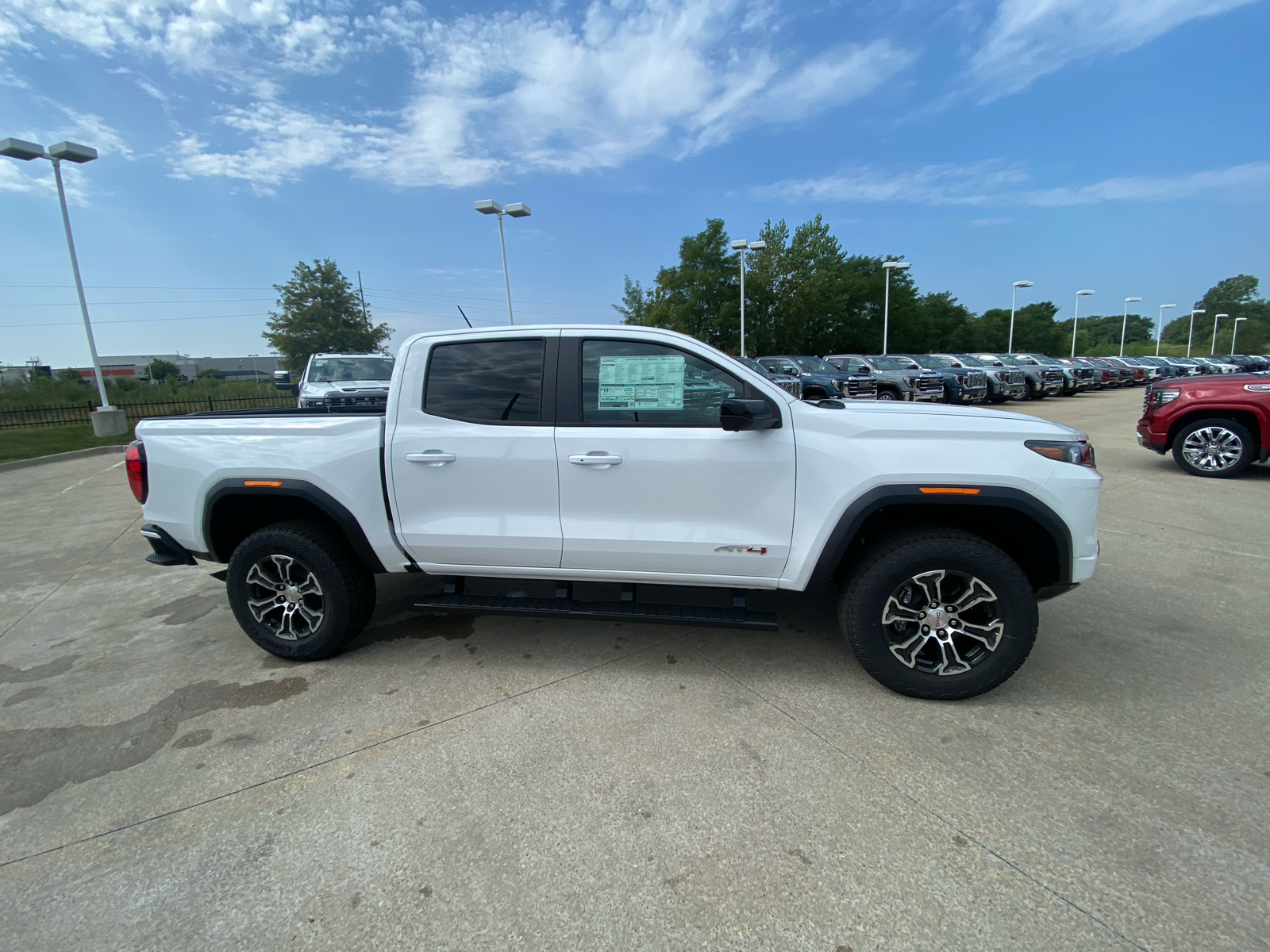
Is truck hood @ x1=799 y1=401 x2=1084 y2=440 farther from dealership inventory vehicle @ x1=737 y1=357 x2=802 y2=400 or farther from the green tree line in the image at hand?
the green tree line

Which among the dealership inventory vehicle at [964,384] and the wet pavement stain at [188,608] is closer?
the wet pavement stain at [188,608]

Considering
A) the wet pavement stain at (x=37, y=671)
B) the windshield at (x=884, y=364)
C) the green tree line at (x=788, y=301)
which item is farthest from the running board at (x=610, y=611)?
the green tree line at (x=788, y=301)

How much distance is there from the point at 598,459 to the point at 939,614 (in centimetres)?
177

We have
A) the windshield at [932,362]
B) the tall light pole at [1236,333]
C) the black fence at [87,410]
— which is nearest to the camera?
the black fence at [87,410]

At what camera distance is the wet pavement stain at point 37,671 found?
3416 mm

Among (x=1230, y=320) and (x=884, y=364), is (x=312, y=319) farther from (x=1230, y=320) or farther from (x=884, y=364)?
(x=1230, y=320)

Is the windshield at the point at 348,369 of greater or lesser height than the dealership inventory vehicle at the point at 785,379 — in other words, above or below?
above

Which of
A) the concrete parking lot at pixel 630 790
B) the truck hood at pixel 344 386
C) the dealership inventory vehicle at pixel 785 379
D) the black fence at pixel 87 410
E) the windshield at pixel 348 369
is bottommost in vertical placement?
the concrete parking lot at pixel 630 790

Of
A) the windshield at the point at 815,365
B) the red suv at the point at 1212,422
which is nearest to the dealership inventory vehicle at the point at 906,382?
the windshield at the point at 815,365

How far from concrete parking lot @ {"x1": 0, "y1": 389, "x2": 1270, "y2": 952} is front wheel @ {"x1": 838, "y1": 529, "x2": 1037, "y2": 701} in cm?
18

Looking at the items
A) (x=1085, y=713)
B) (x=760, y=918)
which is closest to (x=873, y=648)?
(x=1085, y=713)

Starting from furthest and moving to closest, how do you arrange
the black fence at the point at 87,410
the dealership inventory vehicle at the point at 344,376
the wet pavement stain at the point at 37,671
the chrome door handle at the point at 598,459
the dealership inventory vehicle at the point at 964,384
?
the dealership inventory vehicle at the point at 964,384
the black fence at the point at 87,410
the dealership inventory vehicle at the point at 344,376
the wet pavement stain at the point at 37,671
the chrome door handle at the point at 598,459

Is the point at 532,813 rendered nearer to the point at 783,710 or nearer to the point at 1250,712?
the point at 783,710

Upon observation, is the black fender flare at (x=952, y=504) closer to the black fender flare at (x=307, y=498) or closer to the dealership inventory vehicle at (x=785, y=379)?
the black fender flare at (x=307, y=498)
